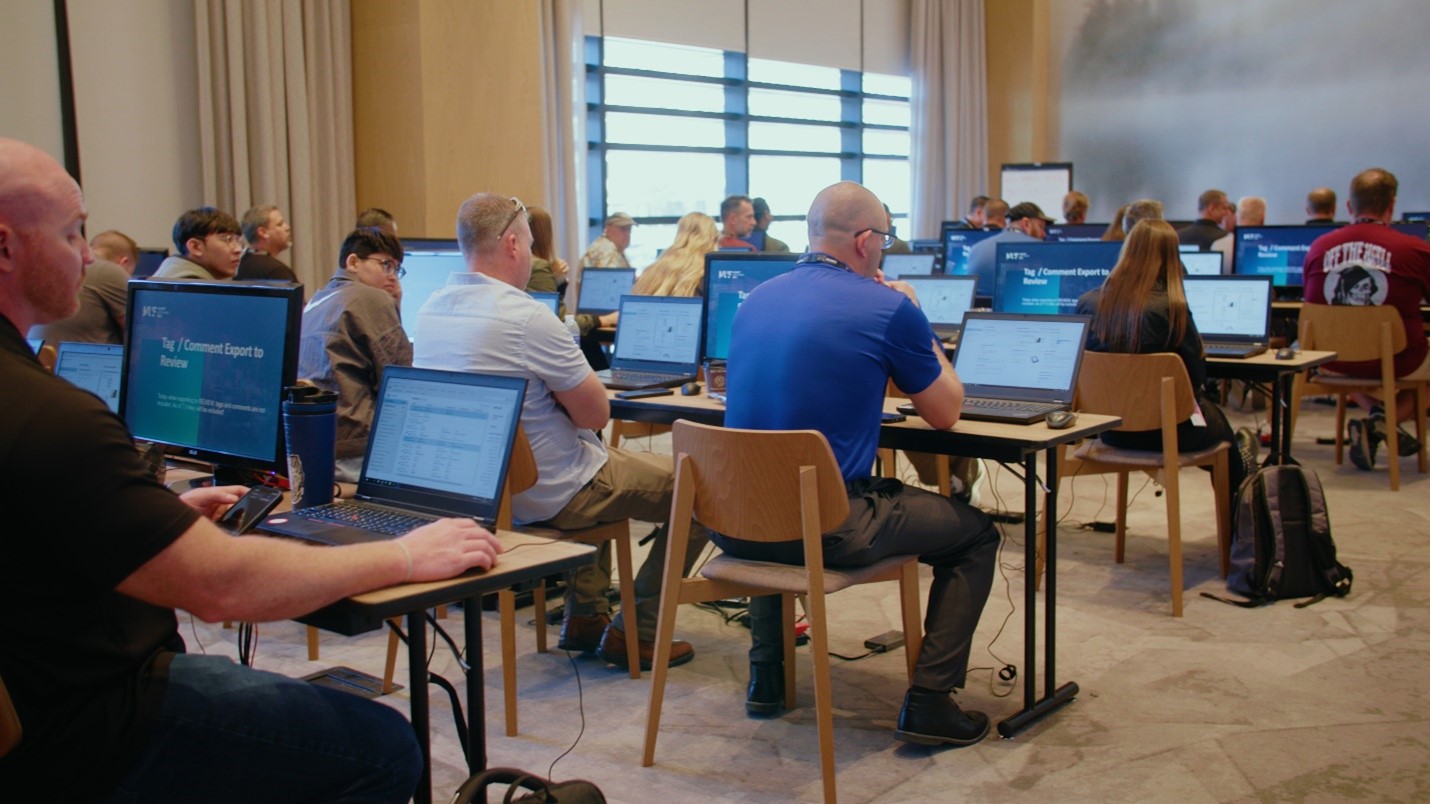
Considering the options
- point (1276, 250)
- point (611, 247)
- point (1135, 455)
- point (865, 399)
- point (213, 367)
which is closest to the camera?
point (213, 367)

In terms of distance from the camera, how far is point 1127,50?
1280 cm

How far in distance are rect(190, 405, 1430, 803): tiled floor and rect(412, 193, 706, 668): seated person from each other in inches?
17.5

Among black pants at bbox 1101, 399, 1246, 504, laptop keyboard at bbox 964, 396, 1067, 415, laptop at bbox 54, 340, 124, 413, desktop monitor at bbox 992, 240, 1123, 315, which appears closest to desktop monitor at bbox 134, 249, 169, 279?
laptop at bbox 54, 340, 124, 413

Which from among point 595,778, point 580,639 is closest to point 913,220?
point 580,639

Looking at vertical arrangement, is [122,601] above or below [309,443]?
below

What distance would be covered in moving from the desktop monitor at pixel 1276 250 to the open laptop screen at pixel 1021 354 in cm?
437

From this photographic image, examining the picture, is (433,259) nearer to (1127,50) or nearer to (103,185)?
(103,185)

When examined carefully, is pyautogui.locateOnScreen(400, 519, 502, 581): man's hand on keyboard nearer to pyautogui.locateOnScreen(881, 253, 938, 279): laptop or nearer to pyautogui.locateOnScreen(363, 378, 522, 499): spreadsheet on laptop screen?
pyautogui.locateOnScreen(363, 378, 522, 499): spreadsheet on laptop screen

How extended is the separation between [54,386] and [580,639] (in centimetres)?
240

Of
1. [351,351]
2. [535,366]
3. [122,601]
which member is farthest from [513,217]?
[122,601]

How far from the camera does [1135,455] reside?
4.15 metres

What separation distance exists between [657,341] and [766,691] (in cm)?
171

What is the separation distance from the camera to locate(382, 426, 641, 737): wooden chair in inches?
120

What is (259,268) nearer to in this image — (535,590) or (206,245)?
(206,245)
